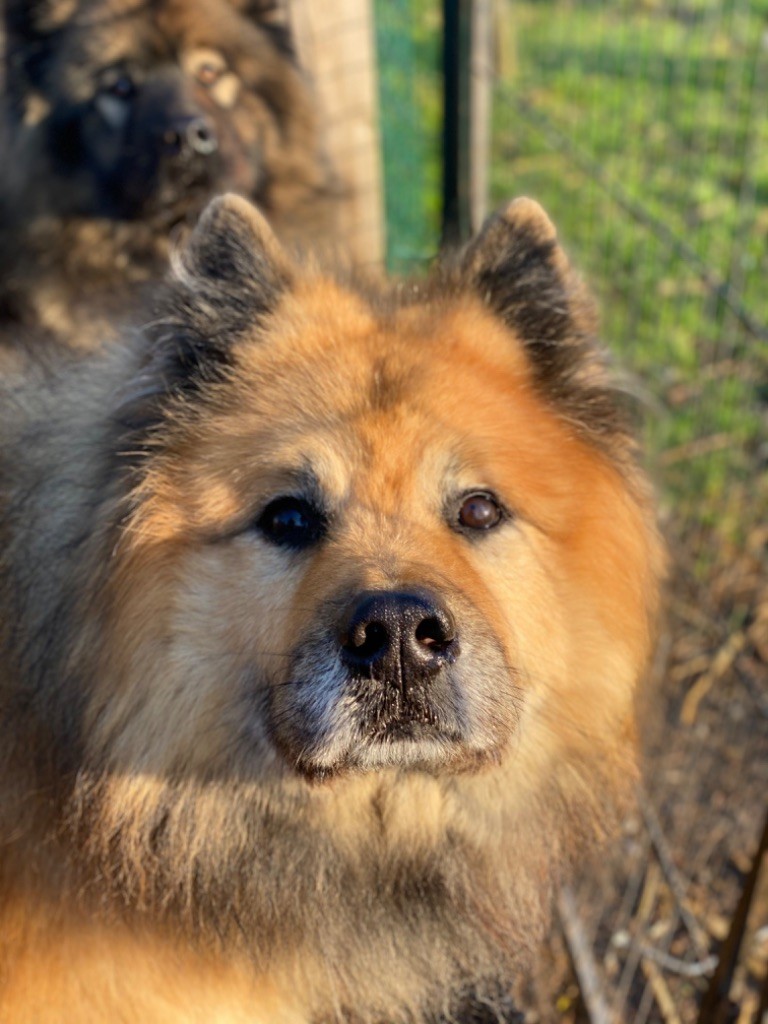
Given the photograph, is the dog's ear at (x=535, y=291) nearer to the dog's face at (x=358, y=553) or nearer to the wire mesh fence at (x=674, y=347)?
the dog's face at (x=358, y=553)

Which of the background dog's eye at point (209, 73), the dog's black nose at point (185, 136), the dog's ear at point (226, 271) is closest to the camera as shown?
the dog's ear at point (226, 271)

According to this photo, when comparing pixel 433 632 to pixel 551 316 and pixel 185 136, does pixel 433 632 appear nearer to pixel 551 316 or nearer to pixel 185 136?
pixel 551 316

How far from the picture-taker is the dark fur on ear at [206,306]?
2.20 metres

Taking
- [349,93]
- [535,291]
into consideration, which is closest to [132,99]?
[349,93]

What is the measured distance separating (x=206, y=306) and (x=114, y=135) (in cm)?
214

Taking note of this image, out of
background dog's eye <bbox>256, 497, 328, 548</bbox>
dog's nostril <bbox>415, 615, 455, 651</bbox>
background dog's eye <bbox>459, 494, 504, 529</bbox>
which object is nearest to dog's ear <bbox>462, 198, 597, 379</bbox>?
background dog's eye <bbox>459, 494, 504, 529</bbox>

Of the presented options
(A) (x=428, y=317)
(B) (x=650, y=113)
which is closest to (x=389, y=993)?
(A) (x=428, y=317)

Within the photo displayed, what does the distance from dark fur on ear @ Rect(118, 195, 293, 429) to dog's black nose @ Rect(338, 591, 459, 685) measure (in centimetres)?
66

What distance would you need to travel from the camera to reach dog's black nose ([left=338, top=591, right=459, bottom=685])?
70.6 inches

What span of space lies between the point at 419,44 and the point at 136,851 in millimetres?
5336

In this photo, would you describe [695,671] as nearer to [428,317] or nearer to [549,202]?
[428,317]

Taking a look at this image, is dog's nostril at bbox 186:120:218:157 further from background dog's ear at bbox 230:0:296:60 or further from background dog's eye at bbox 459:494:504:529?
background dog's eye at bbox 459:494:504:529

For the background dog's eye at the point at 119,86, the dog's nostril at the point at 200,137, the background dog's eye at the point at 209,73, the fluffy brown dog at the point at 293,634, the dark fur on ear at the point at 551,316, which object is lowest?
the fluffy brown dog at the point at 293,634

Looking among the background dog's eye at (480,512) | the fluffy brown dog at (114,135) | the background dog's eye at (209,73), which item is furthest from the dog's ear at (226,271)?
the background dog's eye at (209,73)
